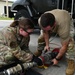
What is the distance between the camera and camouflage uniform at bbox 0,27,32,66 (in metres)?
2.55

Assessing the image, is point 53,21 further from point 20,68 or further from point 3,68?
point 3,68

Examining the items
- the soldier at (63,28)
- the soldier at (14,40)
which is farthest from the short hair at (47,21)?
the soldier at (14,40)

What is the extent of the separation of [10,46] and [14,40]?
0.10 m

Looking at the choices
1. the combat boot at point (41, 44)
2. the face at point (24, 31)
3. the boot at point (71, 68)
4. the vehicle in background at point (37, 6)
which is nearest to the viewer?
the face at point (24, 31)

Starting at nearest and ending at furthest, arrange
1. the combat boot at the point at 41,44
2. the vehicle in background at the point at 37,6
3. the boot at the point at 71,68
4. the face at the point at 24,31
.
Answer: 1. the face at the point at 24,31
2. the boot at the point at 71,68
3. the combat boot at the point at 41,44
4. the vehicle in background at the point at 37,6

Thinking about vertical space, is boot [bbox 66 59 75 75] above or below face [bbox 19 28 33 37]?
below

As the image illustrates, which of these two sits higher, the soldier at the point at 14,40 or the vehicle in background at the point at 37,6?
the vehicle in background at the point at 37,6

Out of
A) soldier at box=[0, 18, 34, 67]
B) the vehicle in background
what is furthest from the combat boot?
the vehicle in background

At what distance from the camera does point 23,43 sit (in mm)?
2889

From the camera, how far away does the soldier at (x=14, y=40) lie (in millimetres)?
2512

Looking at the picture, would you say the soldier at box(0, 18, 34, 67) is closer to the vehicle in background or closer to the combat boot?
the combat boot

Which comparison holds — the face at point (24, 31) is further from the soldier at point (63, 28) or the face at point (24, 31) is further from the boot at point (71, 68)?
the boot at point (71, 68)

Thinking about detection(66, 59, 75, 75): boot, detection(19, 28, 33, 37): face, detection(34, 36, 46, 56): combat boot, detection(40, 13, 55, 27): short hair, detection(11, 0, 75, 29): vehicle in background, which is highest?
detection(11, 0, 75, 29): vehicle in background

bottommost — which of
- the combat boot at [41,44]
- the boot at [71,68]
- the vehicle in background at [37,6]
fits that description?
the boot at [71,68]
